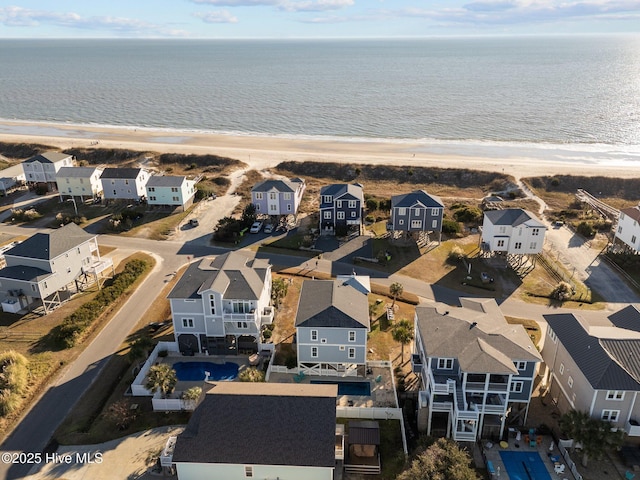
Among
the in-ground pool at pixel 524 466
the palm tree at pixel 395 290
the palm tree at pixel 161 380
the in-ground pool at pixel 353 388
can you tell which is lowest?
the in-ground pool at pixel 353 388

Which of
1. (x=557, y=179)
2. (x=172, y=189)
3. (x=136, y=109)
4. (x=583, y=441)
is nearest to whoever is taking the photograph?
(x=583, y=441)

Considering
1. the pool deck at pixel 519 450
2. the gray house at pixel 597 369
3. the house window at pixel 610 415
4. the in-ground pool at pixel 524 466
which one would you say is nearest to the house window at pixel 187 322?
the pool deck at pixel 519 450

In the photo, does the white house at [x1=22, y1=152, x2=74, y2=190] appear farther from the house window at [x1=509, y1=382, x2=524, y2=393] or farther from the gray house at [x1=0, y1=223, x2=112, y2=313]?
the house window at [x1=509, y1=382, x2=524, y2=393]

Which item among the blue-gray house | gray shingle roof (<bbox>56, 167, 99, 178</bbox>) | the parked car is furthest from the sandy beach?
the blue-gray house

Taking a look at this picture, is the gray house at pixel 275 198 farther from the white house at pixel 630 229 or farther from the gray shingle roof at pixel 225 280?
the white house at pixel 630 229

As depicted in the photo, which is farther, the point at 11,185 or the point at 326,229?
the point at 11,185

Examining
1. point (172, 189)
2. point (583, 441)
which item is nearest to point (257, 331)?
point (583, 441)

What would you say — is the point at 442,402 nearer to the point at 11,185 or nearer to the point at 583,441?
the point at 583,441

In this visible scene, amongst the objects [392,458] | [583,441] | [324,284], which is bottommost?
[392,458]
